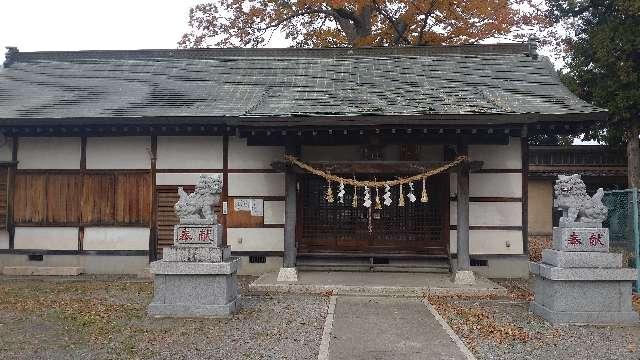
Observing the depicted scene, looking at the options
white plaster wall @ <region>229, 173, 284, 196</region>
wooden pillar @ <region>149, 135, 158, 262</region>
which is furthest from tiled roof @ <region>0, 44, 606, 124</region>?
white plaster wall @ <region>229, 173, 284, 196</region>

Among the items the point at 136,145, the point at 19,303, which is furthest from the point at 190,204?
the point at 136,145

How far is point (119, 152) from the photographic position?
1296cm

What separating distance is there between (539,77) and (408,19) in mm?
9087

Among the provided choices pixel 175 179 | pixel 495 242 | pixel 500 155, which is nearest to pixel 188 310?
pixel 175 179

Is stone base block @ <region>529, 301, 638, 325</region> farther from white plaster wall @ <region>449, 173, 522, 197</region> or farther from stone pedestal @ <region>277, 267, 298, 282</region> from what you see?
stone pedestal @ <region>277, 267, 298, 282</region>

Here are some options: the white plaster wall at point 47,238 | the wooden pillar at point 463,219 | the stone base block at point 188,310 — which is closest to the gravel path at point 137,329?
the stone base block at point 188,310

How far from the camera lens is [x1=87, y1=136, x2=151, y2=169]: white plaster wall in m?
12.9

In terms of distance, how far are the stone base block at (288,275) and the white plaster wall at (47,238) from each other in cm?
540

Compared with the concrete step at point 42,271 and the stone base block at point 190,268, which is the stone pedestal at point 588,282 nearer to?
the stone base block at point 190,268

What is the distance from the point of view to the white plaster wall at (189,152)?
505 inches

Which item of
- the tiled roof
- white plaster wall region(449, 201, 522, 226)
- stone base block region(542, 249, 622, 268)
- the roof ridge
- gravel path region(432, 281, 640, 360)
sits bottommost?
gravel path region(432, 281, 640, 360)

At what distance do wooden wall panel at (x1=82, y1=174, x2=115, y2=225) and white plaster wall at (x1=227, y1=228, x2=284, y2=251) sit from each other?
2.98 meters

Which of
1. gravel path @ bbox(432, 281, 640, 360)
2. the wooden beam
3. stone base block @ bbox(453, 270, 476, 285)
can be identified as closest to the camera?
gravel path @ bbox(432, 281, 640, 360)

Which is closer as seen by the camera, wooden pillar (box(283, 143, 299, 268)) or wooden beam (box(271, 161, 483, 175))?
wooden beam (box(271, 161, 483, 175))
